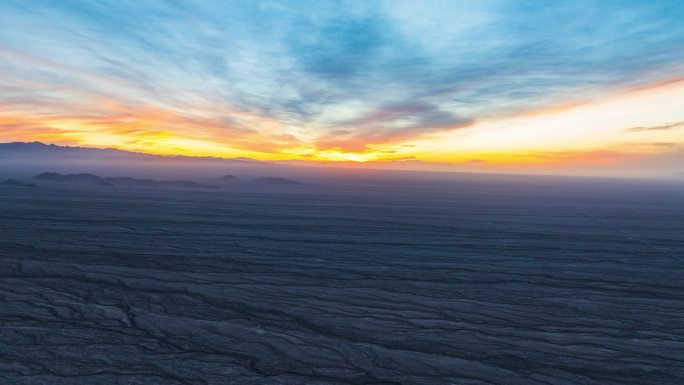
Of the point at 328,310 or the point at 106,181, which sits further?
the point at 106,181

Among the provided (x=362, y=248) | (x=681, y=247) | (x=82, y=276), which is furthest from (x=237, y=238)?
(x=681, y=247)

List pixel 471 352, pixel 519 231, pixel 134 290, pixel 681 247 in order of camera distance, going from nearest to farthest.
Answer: pixel 471 352 < pixel 134 290 < pixel 681 247 < pixel 519 231

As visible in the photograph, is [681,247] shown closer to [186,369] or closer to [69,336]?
[186,369]

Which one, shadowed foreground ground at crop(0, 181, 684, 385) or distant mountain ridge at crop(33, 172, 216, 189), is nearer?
shadowed foreground ground at crop(0, 181, 684, 385)

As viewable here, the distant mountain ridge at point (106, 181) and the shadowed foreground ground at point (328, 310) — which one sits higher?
the distant mountain ridge at point (106, 181)

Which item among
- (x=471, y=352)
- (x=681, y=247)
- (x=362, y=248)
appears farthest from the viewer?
(x=681, y=247)

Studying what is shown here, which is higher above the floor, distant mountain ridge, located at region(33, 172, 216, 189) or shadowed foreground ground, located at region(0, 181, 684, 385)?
distant mountain ridge, located at region(33, 172, 216, 189)

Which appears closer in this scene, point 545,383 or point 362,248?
point 545,383
